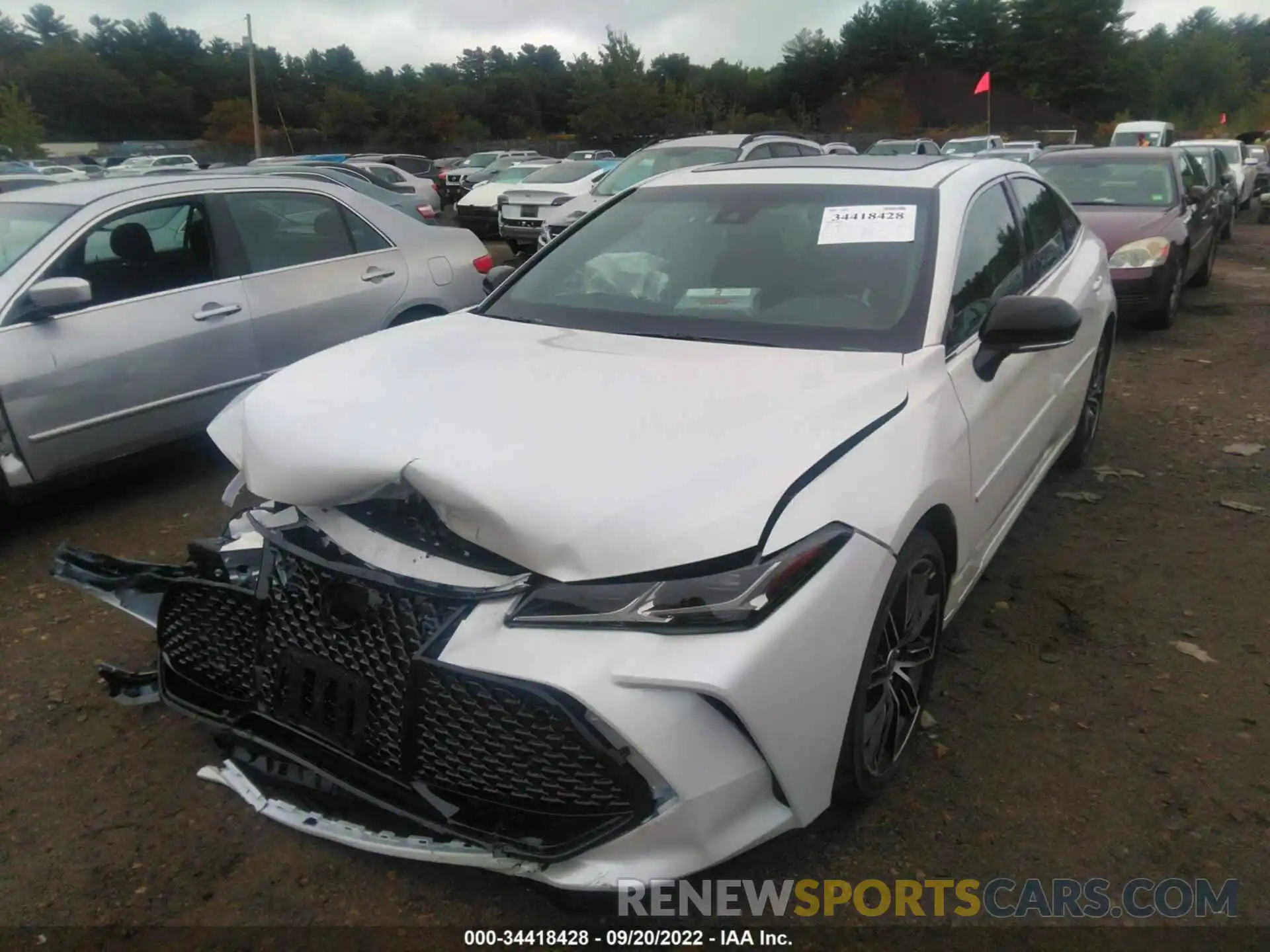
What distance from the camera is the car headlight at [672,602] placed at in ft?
6.23

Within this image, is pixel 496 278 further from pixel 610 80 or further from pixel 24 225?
pixel 610 80

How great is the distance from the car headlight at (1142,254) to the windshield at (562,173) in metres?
8.78

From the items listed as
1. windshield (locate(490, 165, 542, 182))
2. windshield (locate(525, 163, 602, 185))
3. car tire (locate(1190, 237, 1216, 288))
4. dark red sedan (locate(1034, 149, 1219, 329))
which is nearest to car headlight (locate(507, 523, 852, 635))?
dark red sedan (locate(1034, 149, 1219, 329))

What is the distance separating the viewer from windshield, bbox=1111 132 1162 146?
2398cm

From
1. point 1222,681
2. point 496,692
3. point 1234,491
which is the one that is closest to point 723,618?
point 496,692

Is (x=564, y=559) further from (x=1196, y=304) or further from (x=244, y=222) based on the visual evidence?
(x=1196, y=304)

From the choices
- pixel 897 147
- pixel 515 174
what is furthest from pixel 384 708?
pixel 897 147

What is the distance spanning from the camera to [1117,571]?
3953 mm

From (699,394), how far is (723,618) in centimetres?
78

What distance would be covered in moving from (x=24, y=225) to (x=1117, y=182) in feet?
29.3

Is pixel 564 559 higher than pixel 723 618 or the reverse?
higher

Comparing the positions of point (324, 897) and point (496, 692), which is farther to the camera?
point (324, 897)

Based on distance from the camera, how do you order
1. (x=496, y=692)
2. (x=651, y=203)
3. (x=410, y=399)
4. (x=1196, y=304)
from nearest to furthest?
(x=496, y=692) < (x=410, y=399) < (x=651, y=203) < (x=1196, y=304)

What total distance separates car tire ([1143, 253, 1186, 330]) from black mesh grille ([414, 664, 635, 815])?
26.3 ft
